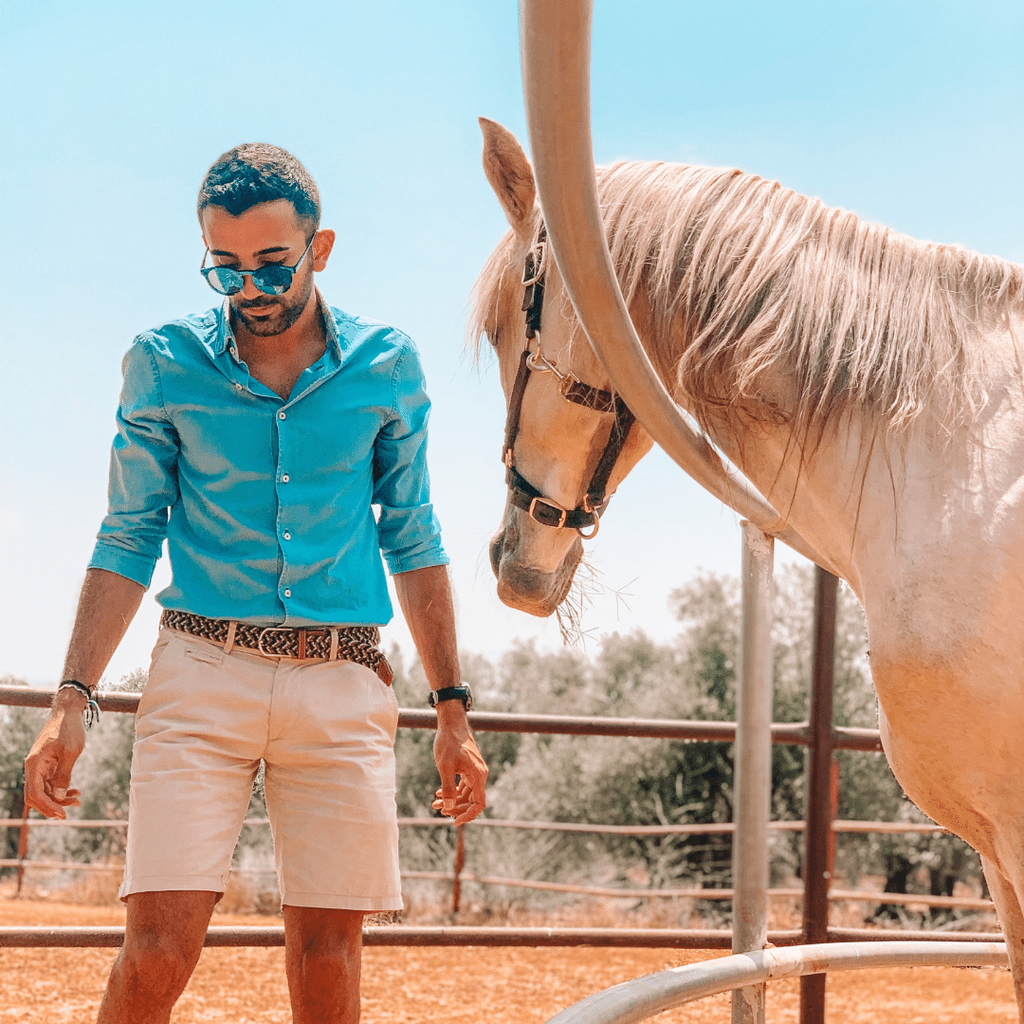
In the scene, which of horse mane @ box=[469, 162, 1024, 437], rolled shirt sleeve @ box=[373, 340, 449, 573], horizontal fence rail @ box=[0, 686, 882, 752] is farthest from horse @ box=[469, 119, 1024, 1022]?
horizontal fence rail @ box=[0, 686, 882, 752]

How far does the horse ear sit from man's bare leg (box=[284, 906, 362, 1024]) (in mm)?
956

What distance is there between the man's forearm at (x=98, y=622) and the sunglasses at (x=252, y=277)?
424 mm

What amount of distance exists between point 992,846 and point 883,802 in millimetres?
11254

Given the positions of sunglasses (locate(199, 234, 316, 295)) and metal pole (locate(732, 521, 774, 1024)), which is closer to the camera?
sunglasses (locate(199, 234, 316, 295))

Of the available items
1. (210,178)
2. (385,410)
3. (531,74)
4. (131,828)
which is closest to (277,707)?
(131,828)

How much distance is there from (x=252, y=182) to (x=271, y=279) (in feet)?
0.42

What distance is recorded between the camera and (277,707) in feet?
4.21

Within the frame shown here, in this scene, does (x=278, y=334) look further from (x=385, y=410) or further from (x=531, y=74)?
(x=531, y=74)

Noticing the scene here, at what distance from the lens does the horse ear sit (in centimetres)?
125

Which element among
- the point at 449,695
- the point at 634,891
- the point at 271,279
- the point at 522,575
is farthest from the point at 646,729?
the point at 634,891

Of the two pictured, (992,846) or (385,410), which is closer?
(992,846)

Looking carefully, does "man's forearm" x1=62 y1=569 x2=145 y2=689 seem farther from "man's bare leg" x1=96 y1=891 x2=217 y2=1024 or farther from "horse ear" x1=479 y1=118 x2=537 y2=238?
"horse ear" x1=479 y1=118 x2=537 y2=238

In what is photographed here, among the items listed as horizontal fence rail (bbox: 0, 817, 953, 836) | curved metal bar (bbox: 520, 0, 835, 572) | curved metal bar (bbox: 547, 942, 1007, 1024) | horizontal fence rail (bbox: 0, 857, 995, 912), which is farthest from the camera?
horizontal fence rail (bbox: 0, 857, 995, 912)

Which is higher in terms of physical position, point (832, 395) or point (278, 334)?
point (278, 334)
